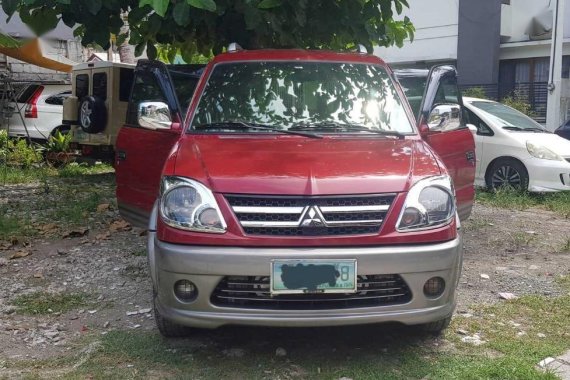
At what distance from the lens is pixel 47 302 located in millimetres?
4742

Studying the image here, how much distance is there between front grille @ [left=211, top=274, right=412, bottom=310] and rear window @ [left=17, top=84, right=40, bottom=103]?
1108 cm

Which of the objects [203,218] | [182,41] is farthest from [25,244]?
[203,218]

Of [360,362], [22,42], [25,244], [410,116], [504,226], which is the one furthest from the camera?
[22,42]

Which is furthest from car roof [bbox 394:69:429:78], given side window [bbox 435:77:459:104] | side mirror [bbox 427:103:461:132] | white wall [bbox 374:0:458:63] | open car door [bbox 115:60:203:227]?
white wall [bbox 374:0:458:63]

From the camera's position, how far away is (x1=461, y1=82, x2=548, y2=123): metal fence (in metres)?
17.8

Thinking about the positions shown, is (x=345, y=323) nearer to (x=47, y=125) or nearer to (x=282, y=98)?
(x=282, y=98)

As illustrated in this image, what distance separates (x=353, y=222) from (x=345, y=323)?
527 millimetres

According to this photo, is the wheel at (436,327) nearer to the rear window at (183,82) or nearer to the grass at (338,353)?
the grass at (338,353)

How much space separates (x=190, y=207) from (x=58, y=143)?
9835 mm

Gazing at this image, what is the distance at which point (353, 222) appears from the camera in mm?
3348

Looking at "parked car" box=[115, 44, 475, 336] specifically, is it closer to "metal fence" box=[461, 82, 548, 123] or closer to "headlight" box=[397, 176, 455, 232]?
"headlight" box=[397, 176, 455, 232]

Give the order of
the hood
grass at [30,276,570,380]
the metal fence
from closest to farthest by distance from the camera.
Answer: grass at [30,276,570,380] → the hood → the metal fence

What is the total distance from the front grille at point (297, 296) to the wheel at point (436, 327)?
61 centimetres

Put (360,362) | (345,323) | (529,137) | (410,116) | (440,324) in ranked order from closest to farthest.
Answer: (345,323)
(360,362)
(440,324)
(410,116)
(529,137)
